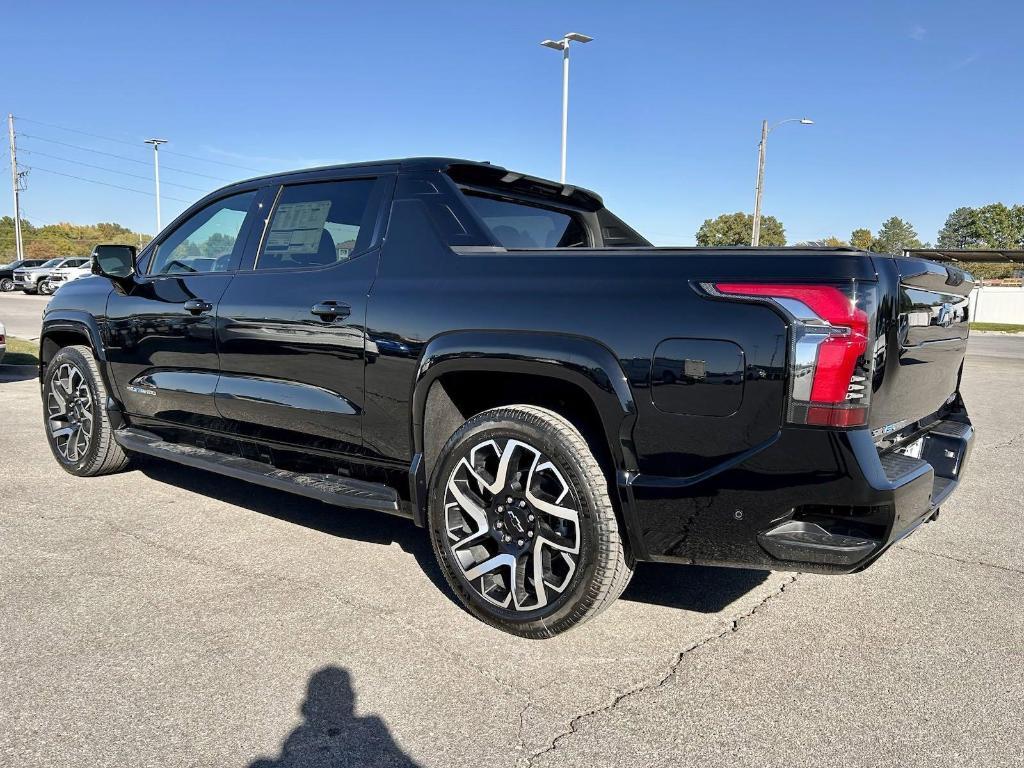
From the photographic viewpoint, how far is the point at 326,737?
2.32 meters

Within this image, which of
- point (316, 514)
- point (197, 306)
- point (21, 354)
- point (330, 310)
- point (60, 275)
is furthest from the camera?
point (60, 275)

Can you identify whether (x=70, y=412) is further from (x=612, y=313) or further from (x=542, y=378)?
(x=612, y=313)

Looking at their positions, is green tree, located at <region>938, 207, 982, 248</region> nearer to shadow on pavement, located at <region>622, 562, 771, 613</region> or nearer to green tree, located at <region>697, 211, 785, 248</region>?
green tree, located at <region>697, 211, 785, 248</region>

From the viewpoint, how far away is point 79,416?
5.16 m

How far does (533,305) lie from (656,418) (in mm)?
638

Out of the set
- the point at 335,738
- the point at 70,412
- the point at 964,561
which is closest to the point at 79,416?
the point at 70,412

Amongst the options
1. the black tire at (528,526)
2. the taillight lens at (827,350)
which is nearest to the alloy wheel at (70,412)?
the black tire at (528,526)

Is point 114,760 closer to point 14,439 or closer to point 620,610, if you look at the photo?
point 620,610

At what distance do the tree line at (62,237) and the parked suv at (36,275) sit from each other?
52.2 metres

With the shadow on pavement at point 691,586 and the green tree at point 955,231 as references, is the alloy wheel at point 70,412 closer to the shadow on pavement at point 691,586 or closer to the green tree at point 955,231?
the shadow on pavement at point 691,586

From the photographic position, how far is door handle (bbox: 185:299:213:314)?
4.12m

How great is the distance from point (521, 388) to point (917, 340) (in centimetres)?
148

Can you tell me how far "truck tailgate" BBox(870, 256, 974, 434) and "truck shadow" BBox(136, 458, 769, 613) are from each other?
112 cm

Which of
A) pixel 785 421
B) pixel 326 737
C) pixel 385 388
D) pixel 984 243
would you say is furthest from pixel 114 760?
pixel 984 243
